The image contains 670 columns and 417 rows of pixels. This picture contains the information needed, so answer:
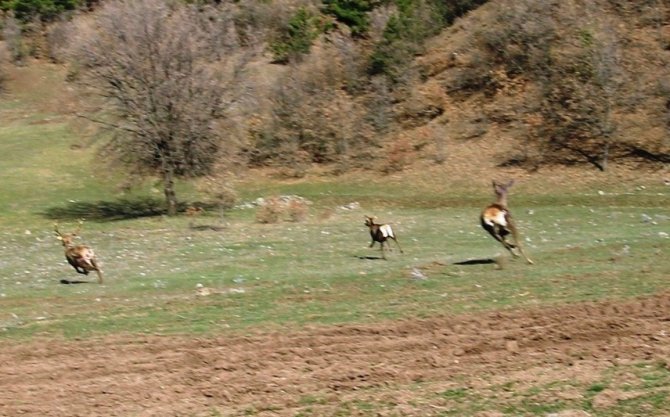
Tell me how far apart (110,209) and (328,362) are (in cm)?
4030

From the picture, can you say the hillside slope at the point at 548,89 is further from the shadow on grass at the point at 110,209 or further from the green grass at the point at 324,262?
the shadow on grass at the point at 110,209

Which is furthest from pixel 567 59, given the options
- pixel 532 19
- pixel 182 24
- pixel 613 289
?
pixel 613 289

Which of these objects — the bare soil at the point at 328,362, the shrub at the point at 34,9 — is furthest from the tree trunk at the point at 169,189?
the shrub at the point at 34,9

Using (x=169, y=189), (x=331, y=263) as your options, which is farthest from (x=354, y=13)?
(x=331, y=263)

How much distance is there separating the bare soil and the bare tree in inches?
1266

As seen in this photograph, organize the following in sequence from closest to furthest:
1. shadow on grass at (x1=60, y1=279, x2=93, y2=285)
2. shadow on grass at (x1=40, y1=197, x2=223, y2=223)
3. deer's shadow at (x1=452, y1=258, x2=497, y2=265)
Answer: deer's shadow at (x1=452, y1=258, x2=497, y2=265)
shadow on grass at (x1=60, y1=279, x2=93, y2=285)
shadow on grass at (x1=40, y1=197, x2=223, y2=223)

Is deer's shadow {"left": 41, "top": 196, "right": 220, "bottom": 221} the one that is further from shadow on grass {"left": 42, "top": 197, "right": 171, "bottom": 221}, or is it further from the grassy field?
the grassy field

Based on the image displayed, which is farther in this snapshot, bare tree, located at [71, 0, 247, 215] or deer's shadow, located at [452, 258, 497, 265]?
bare tree, located at [71, 0, 247, 215]

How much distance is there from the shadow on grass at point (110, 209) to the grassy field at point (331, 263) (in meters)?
0.43

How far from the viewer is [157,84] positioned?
46.3 m

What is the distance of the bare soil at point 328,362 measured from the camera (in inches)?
438

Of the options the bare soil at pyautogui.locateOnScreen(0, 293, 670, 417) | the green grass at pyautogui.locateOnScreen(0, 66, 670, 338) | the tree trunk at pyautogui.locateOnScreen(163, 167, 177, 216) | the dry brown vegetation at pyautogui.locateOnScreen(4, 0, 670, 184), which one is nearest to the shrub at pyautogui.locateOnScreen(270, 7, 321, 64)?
the dry brown vegetation at pyautogui.locateOnScreen(4, 0, 670, 184)

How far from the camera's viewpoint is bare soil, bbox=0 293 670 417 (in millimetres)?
11125

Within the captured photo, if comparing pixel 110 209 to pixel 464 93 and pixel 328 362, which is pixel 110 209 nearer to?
pixel 464 93
